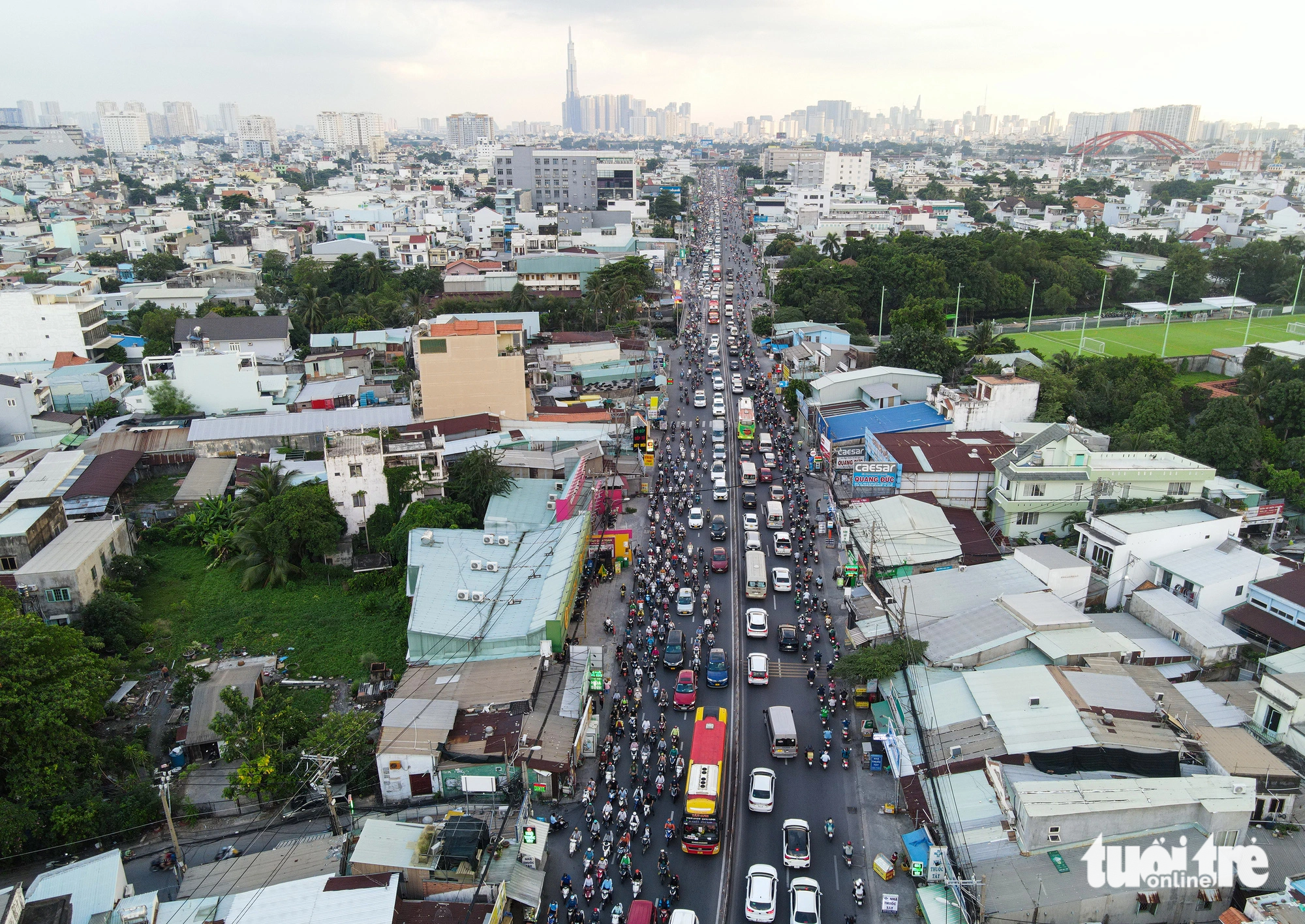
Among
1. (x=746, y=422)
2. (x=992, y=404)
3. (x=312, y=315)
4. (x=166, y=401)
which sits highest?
(x=312, y=315)

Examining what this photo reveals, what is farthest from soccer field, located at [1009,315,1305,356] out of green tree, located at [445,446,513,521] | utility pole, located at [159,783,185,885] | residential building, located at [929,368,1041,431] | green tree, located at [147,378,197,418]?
utility pole, located at [159,783,185,885]

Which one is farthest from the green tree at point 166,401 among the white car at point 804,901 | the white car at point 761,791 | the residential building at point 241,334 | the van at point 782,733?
the white car at point 804,901

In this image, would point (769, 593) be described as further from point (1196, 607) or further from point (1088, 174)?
point (1088, 174)

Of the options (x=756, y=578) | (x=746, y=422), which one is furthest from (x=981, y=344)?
(x=756, y=578)

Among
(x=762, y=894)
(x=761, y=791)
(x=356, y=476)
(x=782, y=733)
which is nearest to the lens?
(x=762, y=894)

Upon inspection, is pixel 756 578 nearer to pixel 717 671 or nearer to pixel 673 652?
pixel 673 652

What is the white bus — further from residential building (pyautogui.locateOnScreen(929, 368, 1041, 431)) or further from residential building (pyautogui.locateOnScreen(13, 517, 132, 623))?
residential building (pyautogui.locateOnScreen(13, 517, 132, 623))

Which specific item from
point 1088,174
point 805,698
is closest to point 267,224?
point 805,698
